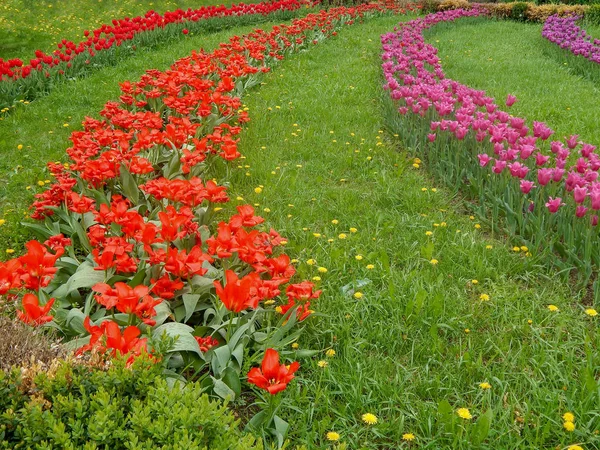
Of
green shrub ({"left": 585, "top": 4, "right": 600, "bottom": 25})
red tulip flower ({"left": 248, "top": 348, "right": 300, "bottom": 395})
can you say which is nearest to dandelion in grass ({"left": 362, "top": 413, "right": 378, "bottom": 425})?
red tulip flower ({"left": 248, "top": 348, "right": 300, "bottom": 395})

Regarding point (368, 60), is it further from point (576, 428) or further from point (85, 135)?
point (576, 428)

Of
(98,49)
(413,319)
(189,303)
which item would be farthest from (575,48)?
(189,303)

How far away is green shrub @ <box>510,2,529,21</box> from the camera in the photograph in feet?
52.3

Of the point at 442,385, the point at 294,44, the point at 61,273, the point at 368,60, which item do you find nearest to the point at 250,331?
the point at 442,385

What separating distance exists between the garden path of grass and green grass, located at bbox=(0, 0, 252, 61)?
25.2 ft

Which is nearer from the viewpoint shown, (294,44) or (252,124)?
(252,124)

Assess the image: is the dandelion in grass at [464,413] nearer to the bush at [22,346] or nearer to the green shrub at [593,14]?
the bush at [22,346]

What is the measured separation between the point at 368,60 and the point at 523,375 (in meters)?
7.55

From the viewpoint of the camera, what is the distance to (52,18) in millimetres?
13484

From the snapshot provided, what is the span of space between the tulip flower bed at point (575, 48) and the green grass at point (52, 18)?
942 centimetres

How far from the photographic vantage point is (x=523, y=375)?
2.46 m

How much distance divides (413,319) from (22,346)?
1827 millimetres

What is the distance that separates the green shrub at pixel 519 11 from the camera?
627 inches

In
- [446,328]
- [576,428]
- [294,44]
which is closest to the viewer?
[576,428]
